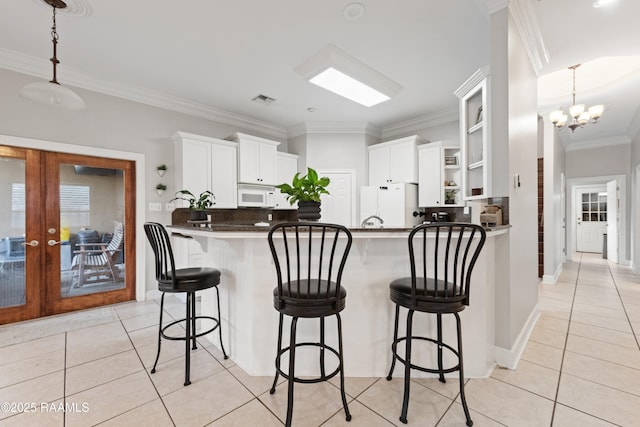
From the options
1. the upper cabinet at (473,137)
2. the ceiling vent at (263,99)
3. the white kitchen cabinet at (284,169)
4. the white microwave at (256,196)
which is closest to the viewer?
the upper cabinet at (473,137)

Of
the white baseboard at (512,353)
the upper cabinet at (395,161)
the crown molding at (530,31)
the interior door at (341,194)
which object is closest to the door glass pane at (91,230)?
the interior door at (341,194)

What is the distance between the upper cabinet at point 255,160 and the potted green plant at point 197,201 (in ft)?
2.29

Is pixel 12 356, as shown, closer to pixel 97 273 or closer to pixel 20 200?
pixel 97 273

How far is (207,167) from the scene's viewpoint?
409 centimetres

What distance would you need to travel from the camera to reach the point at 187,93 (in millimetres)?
3908

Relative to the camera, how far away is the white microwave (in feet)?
15.0

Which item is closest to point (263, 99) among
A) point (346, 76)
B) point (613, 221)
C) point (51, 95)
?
point (346, 76)

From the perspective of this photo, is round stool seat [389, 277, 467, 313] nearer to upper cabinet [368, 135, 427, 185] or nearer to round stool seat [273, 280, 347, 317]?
round stool seat [273, 280, 347, 317]

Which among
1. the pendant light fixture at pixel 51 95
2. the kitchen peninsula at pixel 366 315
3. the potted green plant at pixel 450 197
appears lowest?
the kitchen peninsula at pixel 366 315

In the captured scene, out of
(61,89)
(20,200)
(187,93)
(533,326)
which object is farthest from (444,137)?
(20,200)

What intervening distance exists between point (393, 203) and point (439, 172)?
0.89 m

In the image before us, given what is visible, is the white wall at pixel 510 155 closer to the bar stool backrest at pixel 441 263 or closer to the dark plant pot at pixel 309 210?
the bar stool backrest at pixel 441 263

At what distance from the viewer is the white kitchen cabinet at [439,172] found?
Result: 14.6 ft

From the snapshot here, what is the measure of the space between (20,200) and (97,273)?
1136 millimetres
